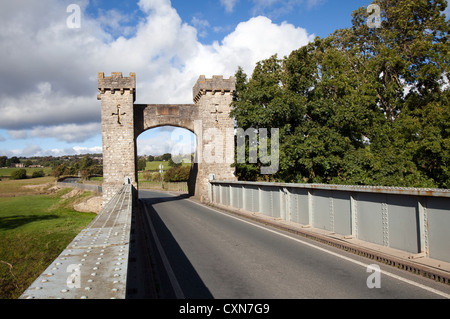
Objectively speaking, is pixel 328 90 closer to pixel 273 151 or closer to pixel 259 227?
pixel 273 151

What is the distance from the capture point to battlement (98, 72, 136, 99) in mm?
26953

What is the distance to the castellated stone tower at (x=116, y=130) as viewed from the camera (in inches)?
1064

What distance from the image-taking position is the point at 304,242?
375 inches

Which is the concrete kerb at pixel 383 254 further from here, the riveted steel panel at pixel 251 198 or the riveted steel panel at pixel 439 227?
the riveted steel panel at pixel 251 198

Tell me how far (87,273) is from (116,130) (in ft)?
82.8

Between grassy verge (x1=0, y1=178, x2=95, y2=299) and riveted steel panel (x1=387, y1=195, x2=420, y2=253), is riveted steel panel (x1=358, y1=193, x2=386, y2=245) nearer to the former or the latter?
riveted steel panel (x1=387, y1=195, x2=420, y2=253)

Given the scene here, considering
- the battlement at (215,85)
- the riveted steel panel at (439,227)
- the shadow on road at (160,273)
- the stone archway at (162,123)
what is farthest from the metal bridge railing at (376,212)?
the battlement at (215,85)

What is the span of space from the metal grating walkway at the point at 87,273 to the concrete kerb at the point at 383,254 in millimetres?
4940

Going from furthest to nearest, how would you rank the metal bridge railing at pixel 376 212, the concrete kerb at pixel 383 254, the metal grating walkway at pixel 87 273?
1. the metal bridge railing at pixel 376 212
2. the concrete kerb at pixel 383 254
3. the metal grating walkway at pixel 87 273

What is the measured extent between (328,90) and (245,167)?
33.8ft

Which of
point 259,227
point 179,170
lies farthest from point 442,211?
point 179,170

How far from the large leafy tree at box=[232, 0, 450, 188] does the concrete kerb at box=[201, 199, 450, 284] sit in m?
8.11

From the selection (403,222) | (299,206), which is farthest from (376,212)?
(299,206)

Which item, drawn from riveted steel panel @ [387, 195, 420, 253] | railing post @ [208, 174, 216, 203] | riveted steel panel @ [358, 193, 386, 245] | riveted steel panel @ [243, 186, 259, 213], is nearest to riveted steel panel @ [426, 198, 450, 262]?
riveted steel panel @ [387, 195, 420, 253]
